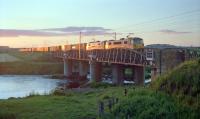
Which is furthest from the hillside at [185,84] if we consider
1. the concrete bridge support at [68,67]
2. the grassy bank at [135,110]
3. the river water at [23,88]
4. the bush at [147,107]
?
the concrete bridge support at [68,67]

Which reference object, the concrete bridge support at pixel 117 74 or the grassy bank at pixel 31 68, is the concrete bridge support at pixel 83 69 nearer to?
the grassy bank at pixel 31 68

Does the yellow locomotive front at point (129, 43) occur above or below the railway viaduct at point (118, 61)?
above

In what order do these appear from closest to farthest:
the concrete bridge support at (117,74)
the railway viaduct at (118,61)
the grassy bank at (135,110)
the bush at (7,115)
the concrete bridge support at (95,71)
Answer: the grassy bank at (135,110)
the bush at (7,115)
the railway viaduct at (118,61)
the concrete bridge support at (117,74)
the concrete bridge support at (95,71)

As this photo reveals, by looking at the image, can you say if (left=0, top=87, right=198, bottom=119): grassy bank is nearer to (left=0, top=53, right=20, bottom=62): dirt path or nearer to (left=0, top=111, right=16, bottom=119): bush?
(left=0, top=111, right=16, bottom=119): bush

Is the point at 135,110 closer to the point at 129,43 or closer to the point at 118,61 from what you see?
the point at 129,43

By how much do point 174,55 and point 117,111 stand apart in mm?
27929

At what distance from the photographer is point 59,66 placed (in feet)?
425

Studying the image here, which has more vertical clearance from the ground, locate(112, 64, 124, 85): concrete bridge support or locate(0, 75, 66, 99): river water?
locate(112, 64, 124, 85): concrete bridge support

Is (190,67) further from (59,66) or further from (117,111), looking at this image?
(59,66)

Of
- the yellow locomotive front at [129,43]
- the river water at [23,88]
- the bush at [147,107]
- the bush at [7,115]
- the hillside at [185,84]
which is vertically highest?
the yellow locomotive front at [129,43]

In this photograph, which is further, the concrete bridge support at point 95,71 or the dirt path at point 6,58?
the dirt path at point 6,58

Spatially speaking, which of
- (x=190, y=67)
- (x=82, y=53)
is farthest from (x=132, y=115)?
(x=82, y=53)

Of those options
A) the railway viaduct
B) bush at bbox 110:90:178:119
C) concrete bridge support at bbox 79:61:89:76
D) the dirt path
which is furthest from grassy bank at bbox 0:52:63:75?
bush at bbox 110:90:178:119

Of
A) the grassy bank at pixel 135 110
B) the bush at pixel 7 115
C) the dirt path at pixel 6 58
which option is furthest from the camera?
the dirt path at pixel 6 58
